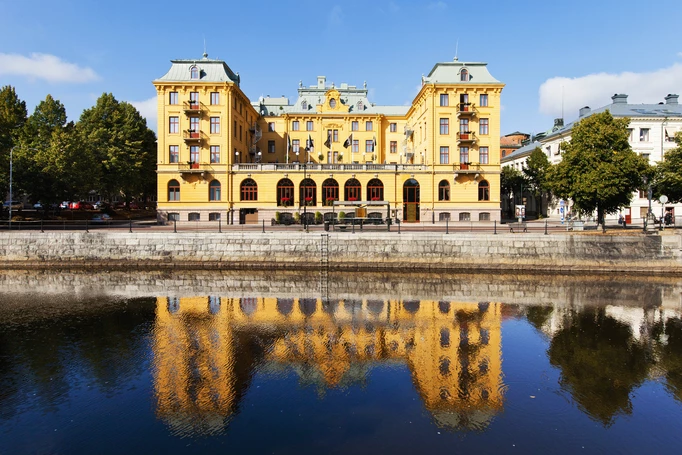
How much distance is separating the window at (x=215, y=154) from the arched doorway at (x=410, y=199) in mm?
22365

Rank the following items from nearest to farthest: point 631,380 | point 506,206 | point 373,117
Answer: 1. point 631,380
2. point 373,117
3. point 506,206

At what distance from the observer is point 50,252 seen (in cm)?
3350

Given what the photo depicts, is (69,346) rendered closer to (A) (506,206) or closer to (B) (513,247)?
(B) (513,247)

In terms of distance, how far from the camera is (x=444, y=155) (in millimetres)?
54219

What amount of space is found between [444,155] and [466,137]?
3.28 m

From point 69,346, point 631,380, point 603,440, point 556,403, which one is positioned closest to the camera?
point 603,440

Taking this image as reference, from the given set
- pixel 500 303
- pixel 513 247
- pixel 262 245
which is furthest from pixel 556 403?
pixel 262 245

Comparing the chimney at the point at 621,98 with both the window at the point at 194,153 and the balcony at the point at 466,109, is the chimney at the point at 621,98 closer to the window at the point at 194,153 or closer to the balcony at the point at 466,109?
the balcony at the point at 466,109

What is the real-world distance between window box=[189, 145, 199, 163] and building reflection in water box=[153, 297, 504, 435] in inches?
1257

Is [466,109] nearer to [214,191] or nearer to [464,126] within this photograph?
[464,126]

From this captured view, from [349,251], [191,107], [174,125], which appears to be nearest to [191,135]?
[174,125]

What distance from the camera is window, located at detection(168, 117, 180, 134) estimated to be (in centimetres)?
5201

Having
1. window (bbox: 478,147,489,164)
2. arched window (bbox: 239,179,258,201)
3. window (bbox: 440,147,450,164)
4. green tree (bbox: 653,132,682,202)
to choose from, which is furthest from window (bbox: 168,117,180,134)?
green tree (bbox: 653,132,682,202)

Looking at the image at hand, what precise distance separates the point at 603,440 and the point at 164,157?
50905 mm
